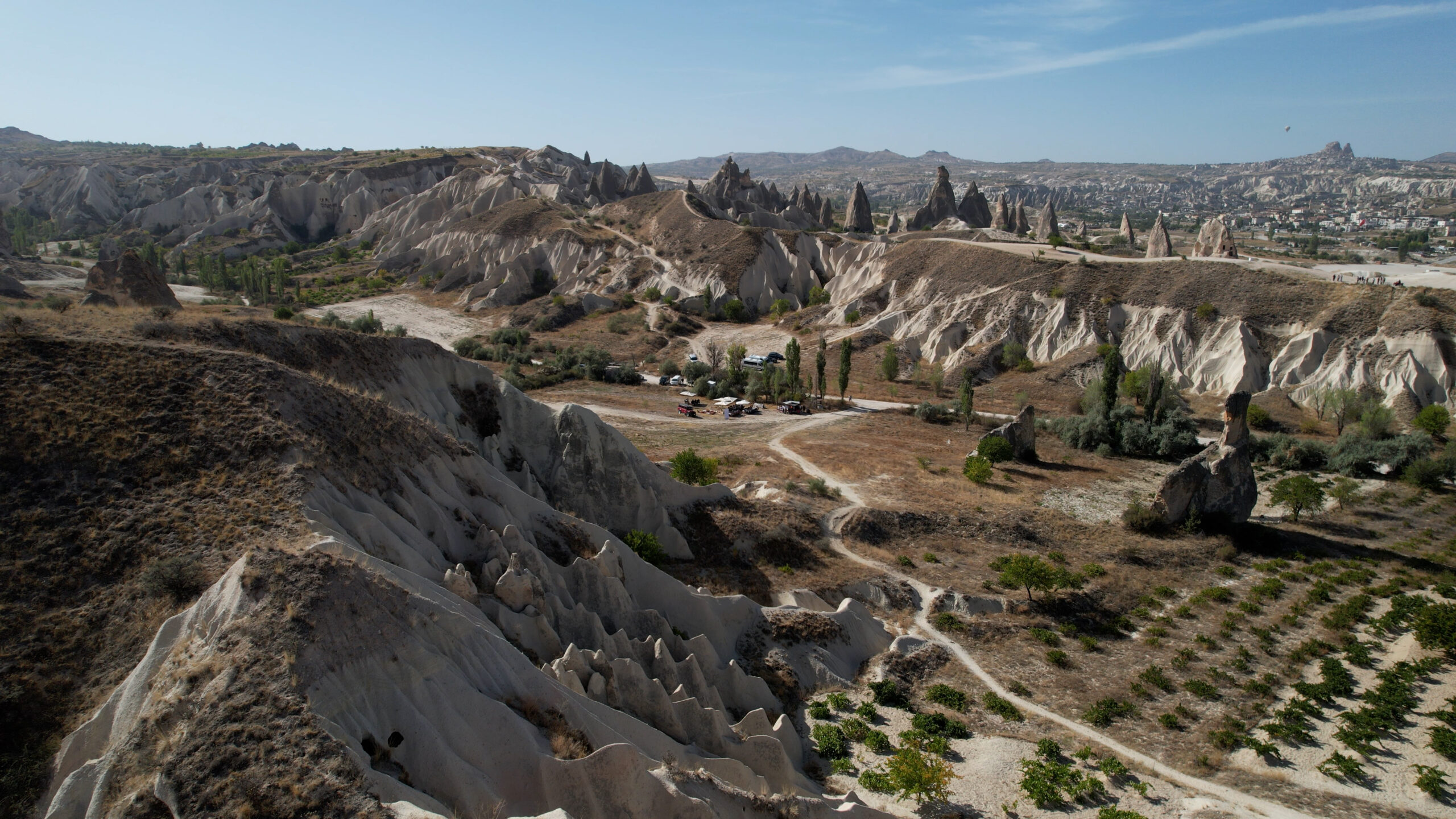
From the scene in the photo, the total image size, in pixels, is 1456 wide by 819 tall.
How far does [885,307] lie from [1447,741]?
58.2 meters

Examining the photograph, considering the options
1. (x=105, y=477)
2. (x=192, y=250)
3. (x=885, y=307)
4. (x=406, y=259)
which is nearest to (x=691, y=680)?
(x=105, y=477)

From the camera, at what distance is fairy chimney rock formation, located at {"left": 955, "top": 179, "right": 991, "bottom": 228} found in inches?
4403

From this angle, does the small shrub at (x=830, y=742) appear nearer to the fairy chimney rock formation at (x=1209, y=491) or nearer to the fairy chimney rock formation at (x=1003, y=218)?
the fairy chimney rock formation at (x=1209, y=491)

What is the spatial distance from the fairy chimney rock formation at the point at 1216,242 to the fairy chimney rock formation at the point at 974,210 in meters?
36.8

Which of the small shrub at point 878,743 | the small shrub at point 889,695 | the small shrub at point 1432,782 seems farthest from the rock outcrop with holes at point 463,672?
the small shrub at point 1432,782

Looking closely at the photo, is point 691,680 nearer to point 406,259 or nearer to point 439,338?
point 439,338

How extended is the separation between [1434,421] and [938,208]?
72523mm

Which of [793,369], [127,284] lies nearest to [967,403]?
[793,369]

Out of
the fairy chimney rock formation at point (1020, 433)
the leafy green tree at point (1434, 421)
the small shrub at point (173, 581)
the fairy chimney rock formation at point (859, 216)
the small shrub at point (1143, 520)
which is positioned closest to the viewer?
the small shrub at point (173, 581)

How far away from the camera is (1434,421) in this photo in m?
45.1

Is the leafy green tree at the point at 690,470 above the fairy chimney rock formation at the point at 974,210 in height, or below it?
below

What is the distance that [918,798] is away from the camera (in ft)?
51.1

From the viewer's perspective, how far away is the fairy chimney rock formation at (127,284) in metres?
35.2

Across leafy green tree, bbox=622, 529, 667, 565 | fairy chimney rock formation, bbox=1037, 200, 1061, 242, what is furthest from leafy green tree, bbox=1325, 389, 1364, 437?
fairy chimney rock formation, bbox=1037, 200, 1061, 242
